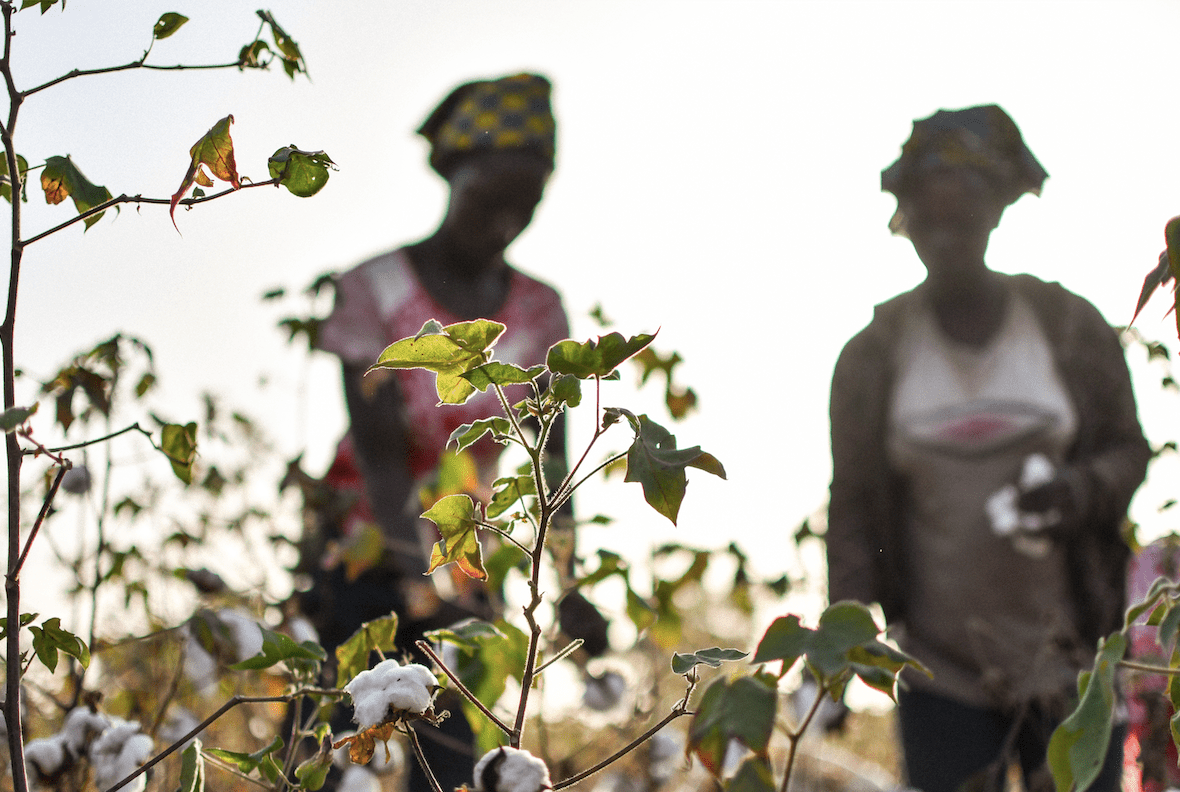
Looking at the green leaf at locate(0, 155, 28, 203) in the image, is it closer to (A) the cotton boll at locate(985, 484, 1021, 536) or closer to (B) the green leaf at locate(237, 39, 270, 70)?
(B) the green leaf at locate(237, 39, 270, 70)

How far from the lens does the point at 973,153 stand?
1.86 m

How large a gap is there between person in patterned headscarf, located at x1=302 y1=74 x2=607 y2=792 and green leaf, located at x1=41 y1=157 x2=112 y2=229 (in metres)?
1.03

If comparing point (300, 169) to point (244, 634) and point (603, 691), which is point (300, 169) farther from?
point (603, 691)

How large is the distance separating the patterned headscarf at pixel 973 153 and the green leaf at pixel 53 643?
1613 mm

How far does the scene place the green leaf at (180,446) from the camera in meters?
0.80

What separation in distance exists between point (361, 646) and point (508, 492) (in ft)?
0.64

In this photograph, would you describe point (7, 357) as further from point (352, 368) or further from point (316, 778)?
point (352, 368)

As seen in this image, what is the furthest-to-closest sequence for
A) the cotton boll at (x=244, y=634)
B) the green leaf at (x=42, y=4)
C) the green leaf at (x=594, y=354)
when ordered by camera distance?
the cotton boll at (x=244, y=634), the green leaf at (x=42, y=4), the green leaf at (x=594, y=354)

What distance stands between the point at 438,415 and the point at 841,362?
772 millimetres

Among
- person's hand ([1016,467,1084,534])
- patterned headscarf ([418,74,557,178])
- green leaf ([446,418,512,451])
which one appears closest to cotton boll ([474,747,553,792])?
green leaf ([446,418,512,451])

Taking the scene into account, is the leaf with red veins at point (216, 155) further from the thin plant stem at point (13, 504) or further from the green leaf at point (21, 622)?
the green leaf at point (21, 622)

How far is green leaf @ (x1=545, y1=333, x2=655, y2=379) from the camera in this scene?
552 mm

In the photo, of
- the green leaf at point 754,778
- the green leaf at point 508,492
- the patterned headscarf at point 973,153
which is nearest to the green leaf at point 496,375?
the green leaf at point 508,492

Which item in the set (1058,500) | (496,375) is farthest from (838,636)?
(1058,500)
